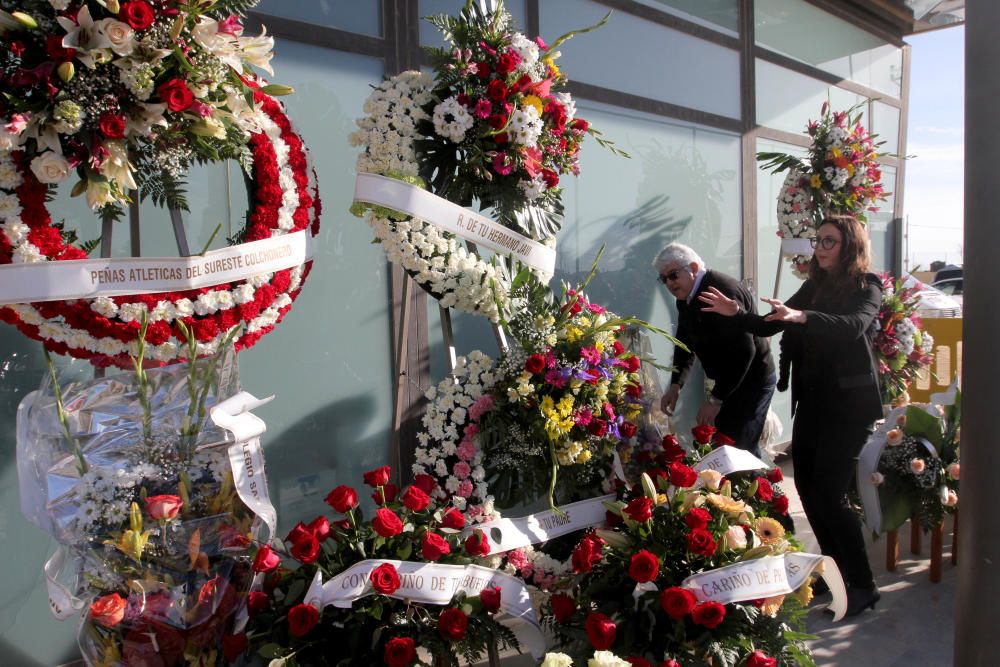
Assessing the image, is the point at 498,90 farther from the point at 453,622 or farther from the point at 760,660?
the point at 760,660

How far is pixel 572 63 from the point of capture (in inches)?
161

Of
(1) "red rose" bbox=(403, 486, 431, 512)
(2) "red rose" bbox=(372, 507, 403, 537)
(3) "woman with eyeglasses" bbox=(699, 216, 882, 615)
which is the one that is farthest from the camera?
(3) "woman with eyeglasses" bbox=(699, 216, 882, 615)

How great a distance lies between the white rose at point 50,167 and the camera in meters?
1.54

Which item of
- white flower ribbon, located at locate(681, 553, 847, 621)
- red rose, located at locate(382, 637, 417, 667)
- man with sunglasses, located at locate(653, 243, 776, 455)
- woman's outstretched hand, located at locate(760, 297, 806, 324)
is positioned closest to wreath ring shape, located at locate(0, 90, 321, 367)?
red rose, located at locate(382, 637, 417, 667)

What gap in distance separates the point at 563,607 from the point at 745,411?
5.68ft

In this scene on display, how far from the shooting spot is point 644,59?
4.57m

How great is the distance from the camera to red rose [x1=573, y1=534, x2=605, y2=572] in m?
1.96

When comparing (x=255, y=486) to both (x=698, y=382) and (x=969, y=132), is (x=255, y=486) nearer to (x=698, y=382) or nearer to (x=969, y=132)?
(x=969, y=132)

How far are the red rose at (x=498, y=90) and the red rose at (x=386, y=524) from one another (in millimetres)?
1362

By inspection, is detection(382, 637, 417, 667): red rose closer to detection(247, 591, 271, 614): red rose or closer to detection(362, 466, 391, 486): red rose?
detection(247, 591, 271, 614): red rose

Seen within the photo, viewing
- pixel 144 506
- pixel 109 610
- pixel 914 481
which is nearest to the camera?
pixel 109 610

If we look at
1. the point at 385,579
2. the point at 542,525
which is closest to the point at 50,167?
the point at 385,579

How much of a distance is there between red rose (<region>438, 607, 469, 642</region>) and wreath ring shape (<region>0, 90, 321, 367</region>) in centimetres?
90

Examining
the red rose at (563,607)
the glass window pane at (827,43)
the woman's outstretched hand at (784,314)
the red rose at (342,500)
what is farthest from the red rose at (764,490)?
the glass window pane at (827,43)
